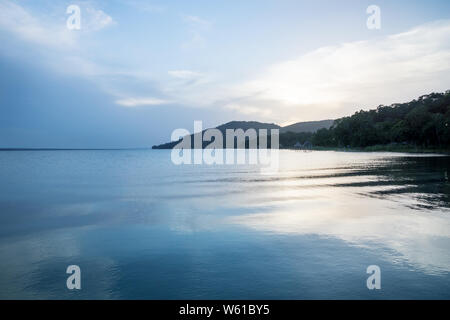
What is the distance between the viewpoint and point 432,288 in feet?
29.2

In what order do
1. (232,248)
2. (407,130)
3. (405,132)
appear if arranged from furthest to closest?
(405,132)
(407,130)
(232,248)

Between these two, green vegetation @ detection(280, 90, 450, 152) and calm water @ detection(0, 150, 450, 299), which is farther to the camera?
green vegetation @ detection(280, 90, 450, 152)

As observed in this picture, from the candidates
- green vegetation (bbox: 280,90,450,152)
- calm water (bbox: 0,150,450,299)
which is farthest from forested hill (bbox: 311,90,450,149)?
calm water (bbox: 0,150,450,299)

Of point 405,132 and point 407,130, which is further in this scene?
point 405,132

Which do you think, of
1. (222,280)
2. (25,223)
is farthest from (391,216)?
(25,223)

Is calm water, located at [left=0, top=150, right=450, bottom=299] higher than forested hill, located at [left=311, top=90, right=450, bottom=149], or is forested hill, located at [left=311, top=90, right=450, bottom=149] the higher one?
forested hill, located at [left=311, top=90, right=450, bottom=149]

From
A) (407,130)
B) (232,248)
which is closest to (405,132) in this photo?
(407,130)

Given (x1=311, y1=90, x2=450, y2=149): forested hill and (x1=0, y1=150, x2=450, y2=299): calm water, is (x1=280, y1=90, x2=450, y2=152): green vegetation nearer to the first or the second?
(x1=311, y1=90, x2=450, y2=149): forested hill

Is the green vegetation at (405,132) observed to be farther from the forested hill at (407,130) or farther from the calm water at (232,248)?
the calm water at (232,248)

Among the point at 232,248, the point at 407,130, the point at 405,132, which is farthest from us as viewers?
the point at 405,132

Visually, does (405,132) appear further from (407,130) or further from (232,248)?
(232,248)

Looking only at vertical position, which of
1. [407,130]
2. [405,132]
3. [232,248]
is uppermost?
[407,130]
